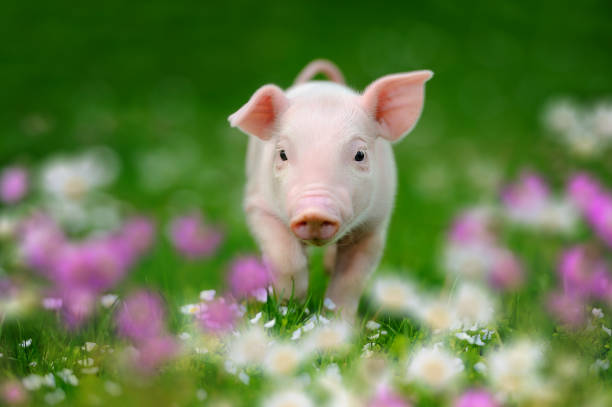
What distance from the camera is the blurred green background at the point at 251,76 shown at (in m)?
7.02

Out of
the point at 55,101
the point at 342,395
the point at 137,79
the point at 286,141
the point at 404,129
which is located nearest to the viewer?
the point at 342,395

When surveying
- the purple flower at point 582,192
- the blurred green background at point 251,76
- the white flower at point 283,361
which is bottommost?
the blurred green background at point 251,76

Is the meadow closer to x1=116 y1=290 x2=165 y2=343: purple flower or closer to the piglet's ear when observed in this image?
x1=116 y1=290 x2=165 y2=343: purple flower

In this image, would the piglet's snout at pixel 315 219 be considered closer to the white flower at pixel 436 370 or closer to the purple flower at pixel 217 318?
the purple flower at pixel 217 318

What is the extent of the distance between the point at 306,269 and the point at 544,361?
1.05m

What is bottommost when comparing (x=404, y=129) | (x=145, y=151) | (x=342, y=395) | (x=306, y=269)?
(x=145, y=151)

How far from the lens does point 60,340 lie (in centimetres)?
276

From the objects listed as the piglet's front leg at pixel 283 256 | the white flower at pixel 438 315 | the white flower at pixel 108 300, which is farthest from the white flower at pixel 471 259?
the white flower at pixel 108 300

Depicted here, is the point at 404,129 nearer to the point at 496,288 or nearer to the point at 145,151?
the point at 496,288

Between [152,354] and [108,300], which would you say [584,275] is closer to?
[152,354]

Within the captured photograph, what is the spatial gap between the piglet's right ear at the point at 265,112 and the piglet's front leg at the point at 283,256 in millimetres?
376

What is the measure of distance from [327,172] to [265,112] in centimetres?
49

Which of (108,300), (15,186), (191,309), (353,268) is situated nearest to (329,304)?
(353,268)

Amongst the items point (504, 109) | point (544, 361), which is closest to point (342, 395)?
point (544, 361)
